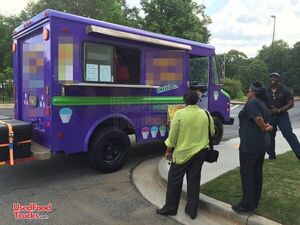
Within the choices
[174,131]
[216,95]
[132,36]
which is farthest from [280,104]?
[174,131]

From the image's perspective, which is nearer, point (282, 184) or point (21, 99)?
point (282, 184)

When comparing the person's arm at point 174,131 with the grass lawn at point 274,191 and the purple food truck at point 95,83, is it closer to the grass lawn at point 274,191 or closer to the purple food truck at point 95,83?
the grass lawn at point 274,191

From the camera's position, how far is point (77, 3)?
25328mm

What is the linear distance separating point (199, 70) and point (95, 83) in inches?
135

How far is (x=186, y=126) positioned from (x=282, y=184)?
2235mm

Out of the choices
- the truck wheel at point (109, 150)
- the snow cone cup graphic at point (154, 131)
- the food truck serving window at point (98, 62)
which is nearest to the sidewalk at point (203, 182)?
the truck wheel at point (109, 150)

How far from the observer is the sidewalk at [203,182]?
455 cm

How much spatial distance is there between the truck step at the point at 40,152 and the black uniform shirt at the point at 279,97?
14.2 ft

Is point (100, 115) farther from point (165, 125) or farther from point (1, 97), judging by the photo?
point (1, 97)

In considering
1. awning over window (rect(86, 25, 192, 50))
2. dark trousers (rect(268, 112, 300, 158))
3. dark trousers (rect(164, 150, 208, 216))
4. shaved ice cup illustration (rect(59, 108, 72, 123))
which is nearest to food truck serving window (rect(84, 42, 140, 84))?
awning over window (rect(86, 25, 192, 50))

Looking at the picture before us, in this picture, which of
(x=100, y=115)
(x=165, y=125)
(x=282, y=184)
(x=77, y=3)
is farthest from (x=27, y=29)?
(x=77, y=3)

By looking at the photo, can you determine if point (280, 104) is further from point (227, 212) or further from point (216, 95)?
point (227, 212)

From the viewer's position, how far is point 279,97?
7.07 m

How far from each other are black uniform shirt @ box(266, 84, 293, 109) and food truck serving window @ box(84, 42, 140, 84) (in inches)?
106
